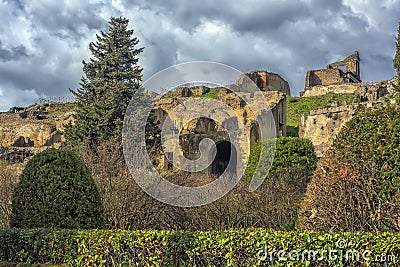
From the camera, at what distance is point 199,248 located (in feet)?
23.5

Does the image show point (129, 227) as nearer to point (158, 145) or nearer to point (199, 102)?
point (158, 145)

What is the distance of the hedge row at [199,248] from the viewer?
6.07m

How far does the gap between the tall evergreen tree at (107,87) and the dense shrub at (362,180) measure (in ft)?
64.4

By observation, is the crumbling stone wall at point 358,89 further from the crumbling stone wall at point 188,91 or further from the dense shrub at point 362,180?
the dense shrub at point 362,180

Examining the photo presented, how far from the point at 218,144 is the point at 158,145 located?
5.32 m

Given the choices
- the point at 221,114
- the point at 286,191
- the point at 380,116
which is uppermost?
the point at 221,114

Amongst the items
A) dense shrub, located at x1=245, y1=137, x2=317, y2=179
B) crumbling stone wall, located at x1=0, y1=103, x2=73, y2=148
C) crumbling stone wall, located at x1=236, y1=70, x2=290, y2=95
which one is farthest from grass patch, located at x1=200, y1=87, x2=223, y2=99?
dense shrub, located at x1=245, y1=137, x2=317, y2=179

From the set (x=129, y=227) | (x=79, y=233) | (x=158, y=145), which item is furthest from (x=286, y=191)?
(x=158, y=145)

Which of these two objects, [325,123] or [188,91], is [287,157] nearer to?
[325,123]

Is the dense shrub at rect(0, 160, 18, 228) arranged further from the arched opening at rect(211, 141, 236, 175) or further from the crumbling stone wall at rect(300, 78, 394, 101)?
the crumbling stone wall at rect(300, 78, 394, 101)

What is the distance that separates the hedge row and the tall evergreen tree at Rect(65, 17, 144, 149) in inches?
719

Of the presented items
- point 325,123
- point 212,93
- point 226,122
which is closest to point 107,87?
point 226,122

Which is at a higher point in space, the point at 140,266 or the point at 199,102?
the point at 199,102

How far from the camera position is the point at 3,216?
44.2 ft
